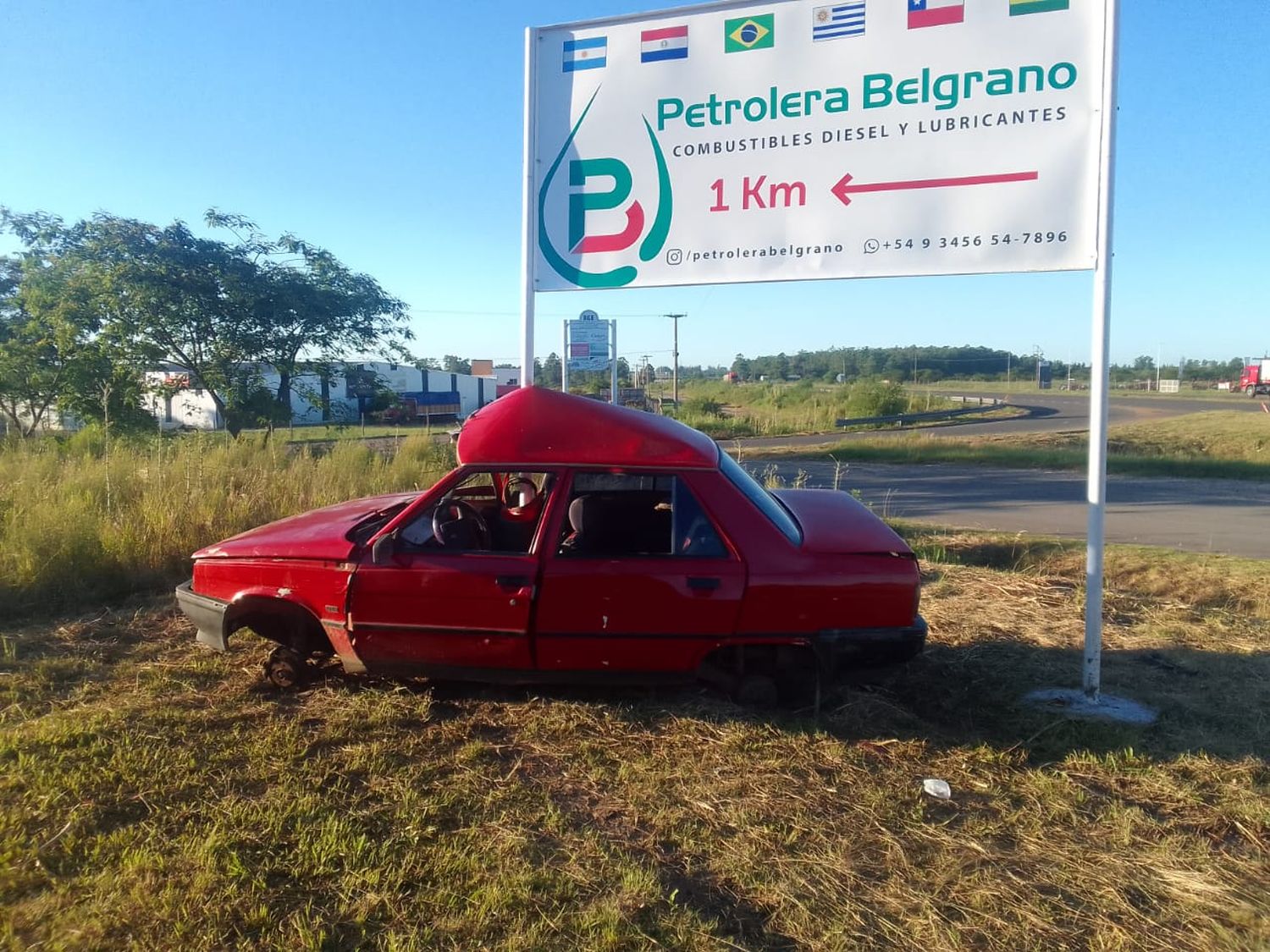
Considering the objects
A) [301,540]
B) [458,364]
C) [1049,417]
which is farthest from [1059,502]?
[458,364]

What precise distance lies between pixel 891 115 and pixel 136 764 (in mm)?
5634

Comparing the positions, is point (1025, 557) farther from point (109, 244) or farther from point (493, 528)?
point (109, 244)

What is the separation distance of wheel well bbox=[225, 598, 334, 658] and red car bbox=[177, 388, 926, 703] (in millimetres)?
Result: 16

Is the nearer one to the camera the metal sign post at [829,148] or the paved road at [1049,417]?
the metal sign post at [829,148]

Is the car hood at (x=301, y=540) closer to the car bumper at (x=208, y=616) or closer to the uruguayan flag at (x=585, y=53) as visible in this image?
the car bumper at (x=208, y=616)

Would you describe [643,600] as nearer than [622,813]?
No

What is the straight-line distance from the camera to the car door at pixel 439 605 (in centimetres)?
438

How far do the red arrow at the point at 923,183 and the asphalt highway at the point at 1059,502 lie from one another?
3984mm

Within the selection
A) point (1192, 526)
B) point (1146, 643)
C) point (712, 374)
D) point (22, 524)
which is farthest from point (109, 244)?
point (712, 374)

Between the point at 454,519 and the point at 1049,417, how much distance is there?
41915 millimetres

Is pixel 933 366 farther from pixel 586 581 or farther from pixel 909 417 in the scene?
pixel 586 581

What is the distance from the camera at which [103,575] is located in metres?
7.31

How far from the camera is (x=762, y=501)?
4.75m

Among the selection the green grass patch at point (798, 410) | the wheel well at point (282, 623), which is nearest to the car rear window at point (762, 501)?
the wheel well at point (282, 623)
